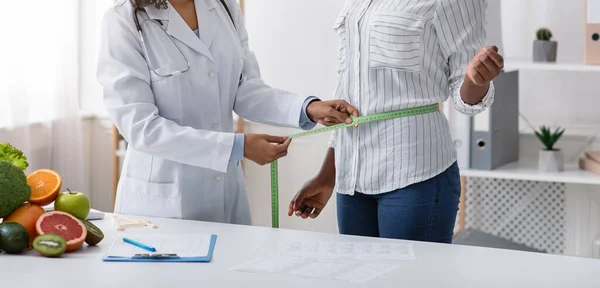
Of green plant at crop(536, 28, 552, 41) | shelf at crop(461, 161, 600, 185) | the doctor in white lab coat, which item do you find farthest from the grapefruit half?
green plant at crop(536, 28, 552, 41)

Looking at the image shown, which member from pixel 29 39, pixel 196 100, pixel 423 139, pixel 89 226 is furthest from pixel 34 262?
pixel 29 39

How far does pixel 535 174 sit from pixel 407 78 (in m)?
1.58

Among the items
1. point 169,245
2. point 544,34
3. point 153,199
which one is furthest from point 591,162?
point 169,245

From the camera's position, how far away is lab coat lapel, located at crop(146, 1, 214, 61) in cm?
217

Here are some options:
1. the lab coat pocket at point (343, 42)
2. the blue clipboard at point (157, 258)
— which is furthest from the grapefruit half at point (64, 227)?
the lab coat pocket at point (343, 42)

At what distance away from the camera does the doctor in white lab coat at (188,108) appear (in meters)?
2.10

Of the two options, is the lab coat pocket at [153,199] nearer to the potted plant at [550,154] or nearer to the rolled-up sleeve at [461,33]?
the rolled-up sleeve at [461,33]

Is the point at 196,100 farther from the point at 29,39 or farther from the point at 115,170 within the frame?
the point at 115,170

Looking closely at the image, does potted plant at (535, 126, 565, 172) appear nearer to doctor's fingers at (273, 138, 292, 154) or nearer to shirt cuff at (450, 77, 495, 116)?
shirt cuff at (450, 77, 495, 116)

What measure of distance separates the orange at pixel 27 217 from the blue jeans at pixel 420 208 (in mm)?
822

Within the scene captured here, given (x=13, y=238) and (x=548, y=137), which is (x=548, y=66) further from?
(x=13, y=238)

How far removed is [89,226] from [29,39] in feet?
6.35

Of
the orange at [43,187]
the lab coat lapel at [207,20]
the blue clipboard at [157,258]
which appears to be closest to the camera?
the blue clipboard at [157,258]

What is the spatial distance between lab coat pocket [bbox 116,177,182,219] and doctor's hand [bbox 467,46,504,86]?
0.86m
